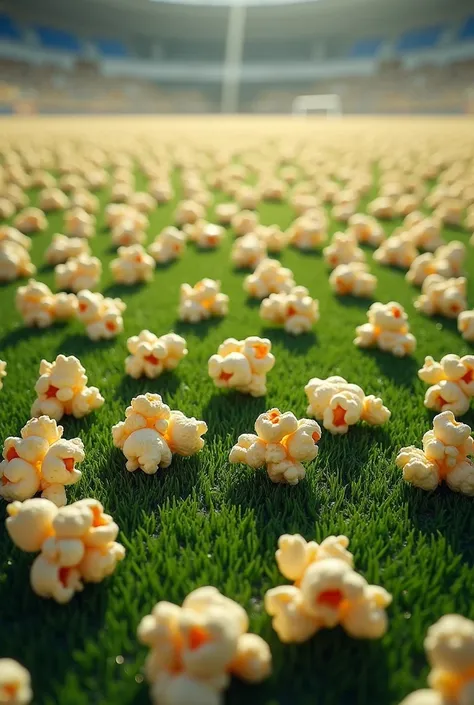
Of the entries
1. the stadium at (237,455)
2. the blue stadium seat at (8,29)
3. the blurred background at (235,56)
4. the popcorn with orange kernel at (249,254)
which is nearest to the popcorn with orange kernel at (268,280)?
the stadium at (237,455)

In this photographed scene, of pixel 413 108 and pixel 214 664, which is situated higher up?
pixel 413 108

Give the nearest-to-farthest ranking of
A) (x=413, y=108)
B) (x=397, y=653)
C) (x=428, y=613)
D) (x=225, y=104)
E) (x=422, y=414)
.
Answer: (x=397, y=653) → (x=428, y=613) → (x=422, y=414) → (x=413, y=108) → (x=225, y=104)

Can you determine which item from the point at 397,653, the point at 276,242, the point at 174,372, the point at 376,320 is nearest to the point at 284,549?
the point at 397,653

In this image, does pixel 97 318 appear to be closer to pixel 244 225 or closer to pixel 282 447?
pixel 282 447

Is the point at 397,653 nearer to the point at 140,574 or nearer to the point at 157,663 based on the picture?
the point at 157,663

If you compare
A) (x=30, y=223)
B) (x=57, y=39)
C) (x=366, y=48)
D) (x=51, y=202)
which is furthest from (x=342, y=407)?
(x=366, y=48)

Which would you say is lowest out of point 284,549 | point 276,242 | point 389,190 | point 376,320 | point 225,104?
point 284,549

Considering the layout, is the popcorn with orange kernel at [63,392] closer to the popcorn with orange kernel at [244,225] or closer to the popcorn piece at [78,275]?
the popcorn piece at [78,275]
